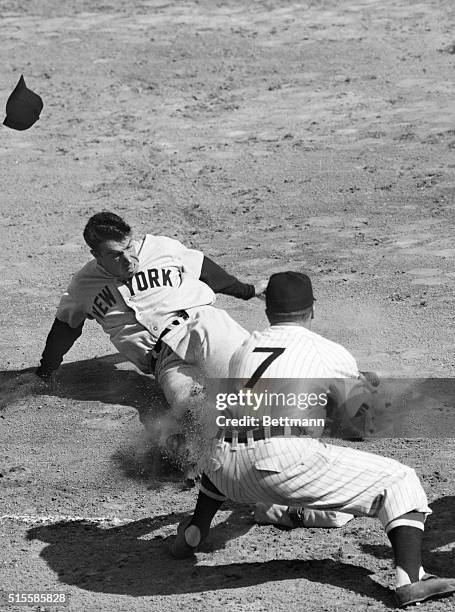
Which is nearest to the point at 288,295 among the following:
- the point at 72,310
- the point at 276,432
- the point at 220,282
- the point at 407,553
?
the point at 276,432

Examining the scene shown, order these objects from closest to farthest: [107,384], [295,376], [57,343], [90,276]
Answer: [295,376]
[90,276]
[57,343]
[107,384]

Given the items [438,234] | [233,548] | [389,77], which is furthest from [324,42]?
[233,548]

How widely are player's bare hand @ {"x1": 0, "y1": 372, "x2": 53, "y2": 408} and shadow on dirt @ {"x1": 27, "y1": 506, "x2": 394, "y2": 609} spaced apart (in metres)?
1.63

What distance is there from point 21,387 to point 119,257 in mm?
1095

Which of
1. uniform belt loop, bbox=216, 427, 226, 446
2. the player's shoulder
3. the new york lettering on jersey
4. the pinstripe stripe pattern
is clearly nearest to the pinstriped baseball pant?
the pinstripe stripe pattern

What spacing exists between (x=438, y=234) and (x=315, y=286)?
1.25 m

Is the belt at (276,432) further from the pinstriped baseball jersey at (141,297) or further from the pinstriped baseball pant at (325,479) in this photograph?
the pinstriped baseball jersey at (141,297)

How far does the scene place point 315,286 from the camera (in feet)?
27.7

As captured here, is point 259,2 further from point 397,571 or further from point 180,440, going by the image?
point 397,571

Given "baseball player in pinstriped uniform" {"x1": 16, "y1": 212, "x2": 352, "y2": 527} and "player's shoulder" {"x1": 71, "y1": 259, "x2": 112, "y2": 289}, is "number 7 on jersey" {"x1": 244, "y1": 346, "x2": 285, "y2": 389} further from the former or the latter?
"player's shoulder" {"x1": 71, "y1": 259, "x2": 112, "y2": 289}

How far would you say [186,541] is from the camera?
5.09 m

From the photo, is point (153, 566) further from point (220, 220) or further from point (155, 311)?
point (220, 220)

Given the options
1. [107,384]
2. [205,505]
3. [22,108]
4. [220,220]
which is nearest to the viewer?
[205,505]

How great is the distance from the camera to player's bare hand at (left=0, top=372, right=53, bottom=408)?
7.10 meters
